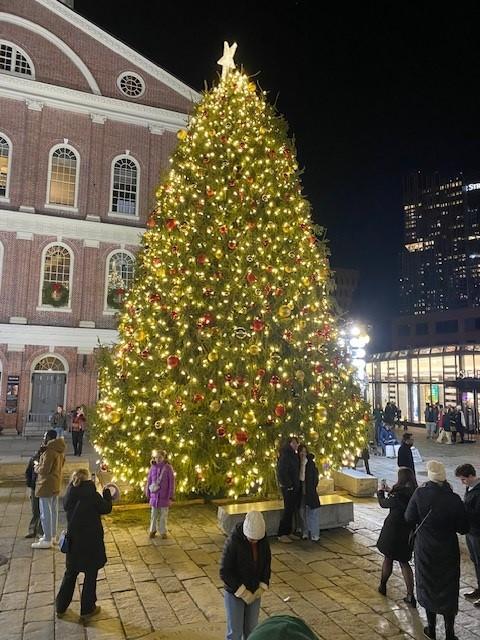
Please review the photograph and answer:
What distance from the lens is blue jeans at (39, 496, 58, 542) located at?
7320 millimetres

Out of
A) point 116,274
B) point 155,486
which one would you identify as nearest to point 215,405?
point 155,486

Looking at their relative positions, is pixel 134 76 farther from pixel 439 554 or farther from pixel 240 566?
pixel 439 554

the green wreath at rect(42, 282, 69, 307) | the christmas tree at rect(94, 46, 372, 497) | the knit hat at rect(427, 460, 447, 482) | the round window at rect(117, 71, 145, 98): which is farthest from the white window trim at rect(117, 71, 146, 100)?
the knit hat at rect(427, 460, 447, 482)

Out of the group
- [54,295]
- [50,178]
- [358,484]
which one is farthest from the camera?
[50,178]

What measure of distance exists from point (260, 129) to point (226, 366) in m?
5.62

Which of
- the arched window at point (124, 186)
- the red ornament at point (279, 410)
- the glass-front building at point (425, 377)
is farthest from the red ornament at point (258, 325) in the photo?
the glass-front building at point (425, 377)

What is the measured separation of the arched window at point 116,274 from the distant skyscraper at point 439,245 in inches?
3228

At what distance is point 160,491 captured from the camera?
786 centimetres

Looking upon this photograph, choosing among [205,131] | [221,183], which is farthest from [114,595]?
[205,131]

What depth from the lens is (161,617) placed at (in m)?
5.25

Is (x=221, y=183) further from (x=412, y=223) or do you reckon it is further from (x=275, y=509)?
(x=412, y=223)

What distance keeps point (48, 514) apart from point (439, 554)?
18.7 feet

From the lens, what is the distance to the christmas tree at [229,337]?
30.7 feet

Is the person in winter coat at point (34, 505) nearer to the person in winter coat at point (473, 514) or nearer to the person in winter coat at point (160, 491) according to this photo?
the person in winter coat at point (160, 491)
